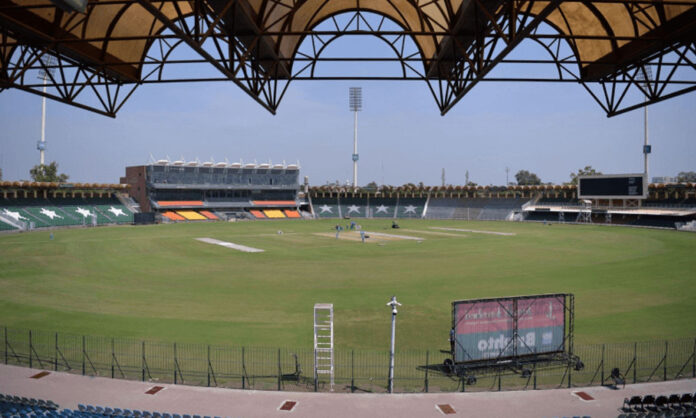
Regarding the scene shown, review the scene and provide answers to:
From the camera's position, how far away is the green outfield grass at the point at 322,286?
19469mm

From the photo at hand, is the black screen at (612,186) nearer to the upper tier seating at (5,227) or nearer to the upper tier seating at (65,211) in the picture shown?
the upper tier seating at (65,211)

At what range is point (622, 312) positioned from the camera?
21891 millimetres

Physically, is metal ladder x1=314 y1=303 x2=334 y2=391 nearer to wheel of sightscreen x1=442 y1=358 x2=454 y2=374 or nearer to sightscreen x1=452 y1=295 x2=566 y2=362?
wheel of sightscreen x1=442 y1=358 x2=454 y2=374

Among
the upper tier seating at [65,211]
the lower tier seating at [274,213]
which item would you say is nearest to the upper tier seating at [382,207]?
the lower tier seating at [274,213]

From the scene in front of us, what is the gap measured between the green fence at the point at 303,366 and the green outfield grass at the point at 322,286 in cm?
119

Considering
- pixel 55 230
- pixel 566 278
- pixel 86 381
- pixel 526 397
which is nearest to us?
pixel 526 397

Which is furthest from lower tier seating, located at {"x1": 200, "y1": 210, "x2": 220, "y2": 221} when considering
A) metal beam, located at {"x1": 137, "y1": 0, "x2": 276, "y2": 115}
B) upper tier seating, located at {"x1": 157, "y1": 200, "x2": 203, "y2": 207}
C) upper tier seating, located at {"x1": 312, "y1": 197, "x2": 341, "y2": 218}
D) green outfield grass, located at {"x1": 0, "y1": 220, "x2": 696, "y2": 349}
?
metal beam, located at {"x1": 137, "y1": 0, "x2": 276, "y2": 115}

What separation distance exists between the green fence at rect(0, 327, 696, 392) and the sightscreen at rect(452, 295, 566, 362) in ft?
2.56

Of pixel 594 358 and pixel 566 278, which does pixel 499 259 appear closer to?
pixel 566 278

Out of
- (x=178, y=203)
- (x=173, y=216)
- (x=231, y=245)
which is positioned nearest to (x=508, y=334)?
(x=231, y=245)

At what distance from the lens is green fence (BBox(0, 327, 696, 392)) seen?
1426 centimetres

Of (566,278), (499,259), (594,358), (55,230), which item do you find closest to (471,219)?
(499,259)

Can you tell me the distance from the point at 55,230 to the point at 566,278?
6667 centimetres

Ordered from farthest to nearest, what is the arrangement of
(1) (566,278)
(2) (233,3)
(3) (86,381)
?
(1) (566,278) < (3) (86,381) < (2) (233,3)
